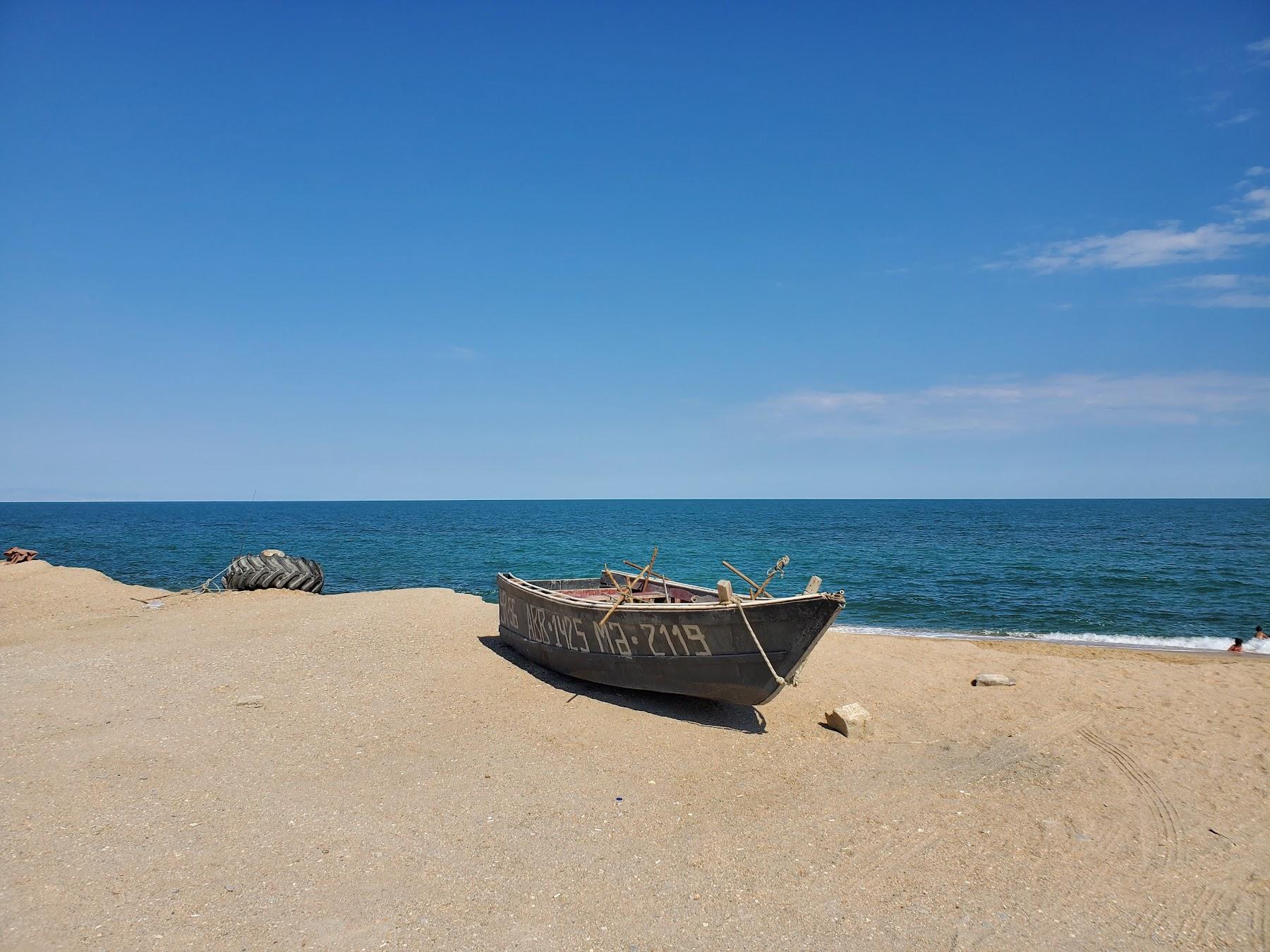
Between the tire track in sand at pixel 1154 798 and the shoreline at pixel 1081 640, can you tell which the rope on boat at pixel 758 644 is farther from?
the shoreline at pixel 1081 640

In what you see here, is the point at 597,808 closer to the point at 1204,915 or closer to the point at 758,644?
the point at 758,644

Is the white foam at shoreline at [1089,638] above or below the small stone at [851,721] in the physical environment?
below

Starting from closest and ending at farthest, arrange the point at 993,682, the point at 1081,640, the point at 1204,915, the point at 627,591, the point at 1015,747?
the point at 1204,915
the point at 1015,747
the point at 627,591
the point at 993,682
the point at 1081,640

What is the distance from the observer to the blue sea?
22.5 metres

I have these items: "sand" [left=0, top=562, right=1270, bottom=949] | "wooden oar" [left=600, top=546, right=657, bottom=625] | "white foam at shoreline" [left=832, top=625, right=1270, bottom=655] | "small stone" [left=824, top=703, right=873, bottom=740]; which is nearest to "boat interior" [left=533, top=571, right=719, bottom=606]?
"wooden oar" [left=600, top=546, right=657, bottom=625]

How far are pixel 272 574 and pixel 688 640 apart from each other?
15020 millimetres

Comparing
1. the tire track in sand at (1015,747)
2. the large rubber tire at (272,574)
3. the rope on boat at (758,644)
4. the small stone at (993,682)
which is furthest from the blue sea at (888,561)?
the rope on boat at (758,644)

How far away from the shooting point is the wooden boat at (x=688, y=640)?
9625 millimetres

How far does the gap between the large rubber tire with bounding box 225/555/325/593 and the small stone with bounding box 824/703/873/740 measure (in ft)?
52.6

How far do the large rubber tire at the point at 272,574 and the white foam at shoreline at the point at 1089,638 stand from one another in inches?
597

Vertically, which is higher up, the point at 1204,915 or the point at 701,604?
the point at 701,604

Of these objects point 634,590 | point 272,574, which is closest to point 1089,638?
point 634,590

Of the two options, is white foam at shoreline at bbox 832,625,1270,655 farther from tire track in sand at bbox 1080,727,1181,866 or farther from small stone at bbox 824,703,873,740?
tire track in sand at bbox 1080,727,1181,866

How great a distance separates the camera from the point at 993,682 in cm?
1318
